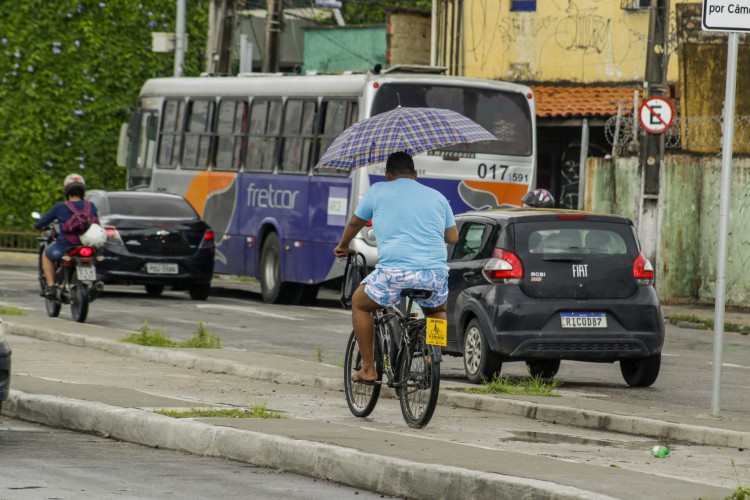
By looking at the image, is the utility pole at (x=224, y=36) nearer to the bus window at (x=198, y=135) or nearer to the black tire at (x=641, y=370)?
the bus window at (x=198, y=135)

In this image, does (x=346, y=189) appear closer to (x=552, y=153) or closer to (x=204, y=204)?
(x=204, y=204)

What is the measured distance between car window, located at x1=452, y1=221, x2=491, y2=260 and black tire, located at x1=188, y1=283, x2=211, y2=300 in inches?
403

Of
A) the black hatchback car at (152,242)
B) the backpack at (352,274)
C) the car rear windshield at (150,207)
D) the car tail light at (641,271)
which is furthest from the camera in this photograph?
the car rear windshield at (150,207)

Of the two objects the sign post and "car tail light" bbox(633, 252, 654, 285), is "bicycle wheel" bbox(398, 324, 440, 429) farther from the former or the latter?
"car tail light" bbox(633, 252, 654, 285)

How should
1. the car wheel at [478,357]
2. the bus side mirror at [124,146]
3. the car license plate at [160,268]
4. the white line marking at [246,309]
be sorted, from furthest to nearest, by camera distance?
the bus side mirror at [124,146] → the car license plate at [160,268] → the white line marking at [246,309] → the car wheel at [478,357]

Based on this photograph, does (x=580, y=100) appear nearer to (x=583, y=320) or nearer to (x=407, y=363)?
(x=583, y=320)

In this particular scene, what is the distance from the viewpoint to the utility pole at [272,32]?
3266 centimetres

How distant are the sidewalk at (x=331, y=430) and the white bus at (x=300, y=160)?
8480 mm

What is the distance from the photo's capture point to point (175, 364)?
15172 millimetres

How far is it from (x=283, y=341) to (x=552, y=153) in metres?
17.0

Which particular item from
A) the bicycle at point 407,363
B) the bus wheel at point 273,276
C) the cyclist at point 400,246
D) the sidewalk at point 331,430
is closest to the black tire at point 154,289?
the bus wheel at point 273,276

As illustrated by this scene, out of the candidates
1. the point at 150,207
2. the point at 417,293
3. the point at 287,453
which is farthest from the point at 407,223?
the point at 150,207

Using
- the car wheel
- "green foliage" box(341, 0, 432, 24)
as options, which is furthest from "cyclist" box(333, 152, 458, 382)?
"green foliage" box(341, 0, 432, 24)

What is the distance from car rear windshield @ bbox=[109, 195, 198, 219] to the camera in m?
24.3
